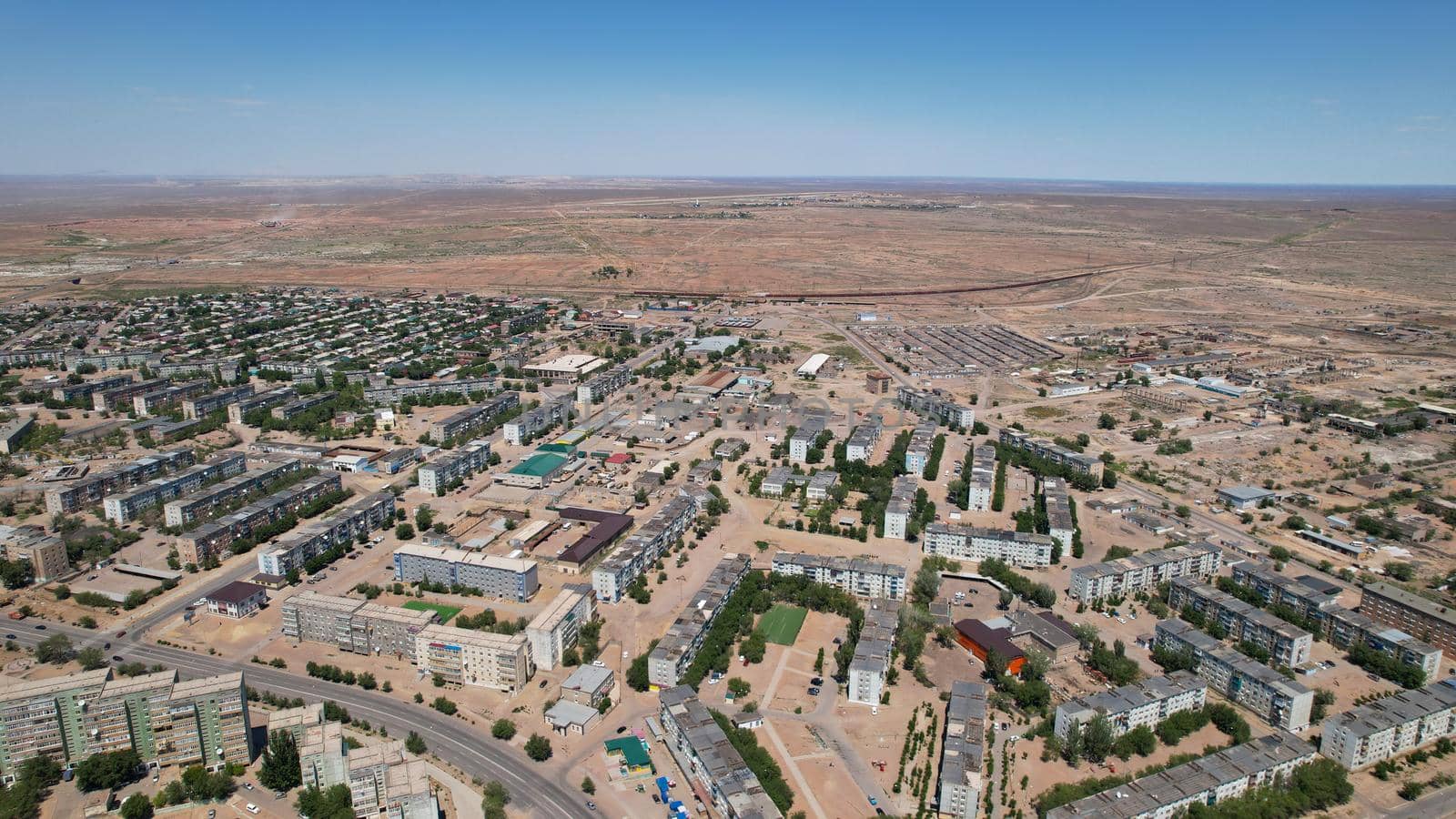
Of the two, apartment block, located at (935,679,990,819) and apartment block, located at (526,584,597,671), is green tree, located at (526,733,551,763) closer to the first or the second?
apartment block, located at (526,584,597,671)

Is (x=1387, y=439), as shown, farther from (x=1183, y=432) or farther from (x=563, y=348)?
(x=563, y=348)

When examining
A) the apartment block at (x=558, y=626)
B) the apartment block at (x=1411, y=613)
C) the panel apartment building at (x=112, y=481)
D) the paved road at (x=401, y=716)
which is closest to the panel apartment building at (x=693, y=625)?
the apartment block at (x=558, y=626)

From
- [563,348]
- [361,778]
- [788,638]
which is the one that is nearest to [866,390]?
[563,348]

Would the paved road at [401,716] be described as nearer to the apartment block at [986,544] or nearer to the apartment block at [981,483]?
the apartment block at [986,544]

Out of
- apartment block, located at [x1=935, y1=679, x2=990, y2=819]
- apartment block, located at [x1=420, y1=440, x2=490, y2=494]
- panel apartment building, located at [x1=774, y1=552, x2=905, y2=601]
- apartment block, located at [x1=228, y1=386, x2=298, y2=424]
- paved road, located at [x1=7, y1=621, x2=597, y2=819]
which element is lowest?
paved road, located at [x1=7, y1=621, x2=597, y2=819]

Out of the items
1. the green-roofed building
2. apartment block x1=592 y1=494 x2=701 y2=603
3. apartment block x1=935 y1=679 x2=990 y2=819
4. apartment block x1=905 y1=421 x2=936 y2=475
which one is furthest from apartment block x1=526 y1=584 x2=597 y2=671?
apartment block x1=905 y1=421 x2=936 y2=475

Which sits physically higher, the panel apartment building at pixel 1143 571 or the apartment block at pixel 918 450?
the apartment block at pixel 918 450
